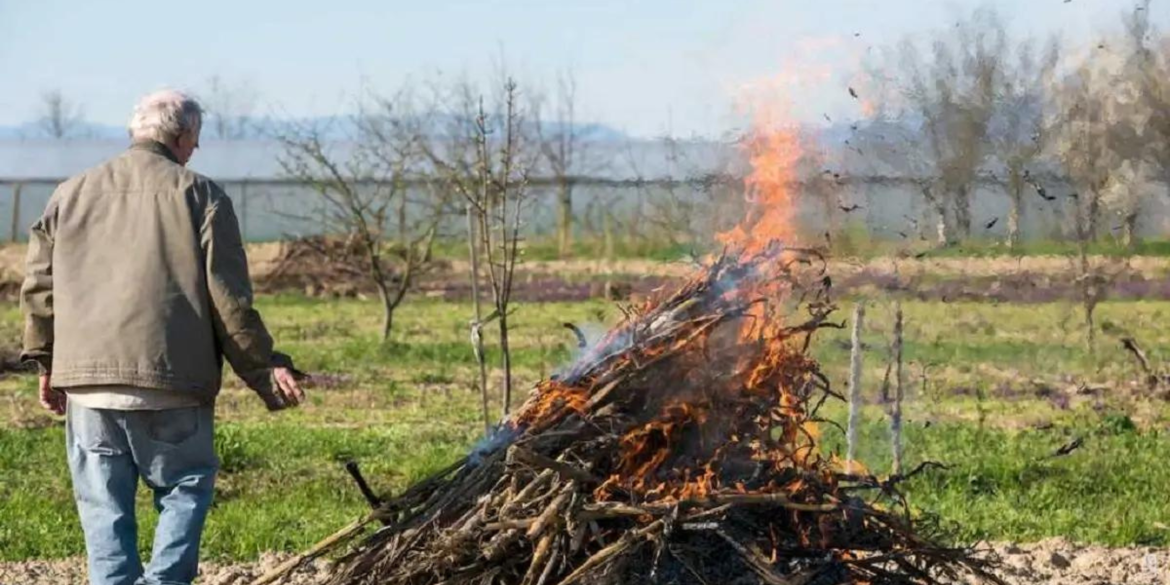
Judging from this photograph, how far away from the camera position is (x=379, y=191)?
23.0m

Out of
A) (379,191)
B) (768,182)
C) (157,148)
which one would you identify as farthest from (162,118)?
(379,191)

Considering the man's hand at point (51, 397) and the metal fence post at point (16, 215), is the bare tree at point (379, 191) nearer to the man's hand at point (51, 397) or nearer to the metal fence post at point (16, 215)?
the metal fence post at point (16, 215)

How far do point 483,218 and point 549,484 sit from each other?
5459 mm

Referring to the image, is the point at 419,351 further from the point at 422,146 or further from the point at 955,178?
the point at 955,178

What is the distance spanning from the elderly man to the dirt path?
133 centimetres

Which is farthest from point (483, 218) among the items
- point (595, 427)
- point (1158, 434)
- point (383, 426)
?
point (595, 427)

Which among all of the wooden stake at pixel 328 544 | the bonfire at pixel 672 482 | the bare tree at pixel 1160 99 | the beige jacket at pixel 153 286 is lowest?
the wooden stake at pixel 328 544

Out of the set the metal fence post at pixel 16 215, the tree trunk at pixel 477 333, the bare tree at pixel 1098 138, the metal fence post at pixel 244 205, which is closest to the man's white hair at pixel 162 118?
the tree trunk at pixel 477 333

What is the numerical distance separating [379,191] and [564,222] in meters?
8.19

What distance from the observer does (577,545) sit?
490cm

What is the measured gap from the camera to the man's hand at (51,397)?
550 cm

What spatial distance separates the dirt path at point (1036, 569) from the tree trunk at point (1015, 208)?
4.83 feet

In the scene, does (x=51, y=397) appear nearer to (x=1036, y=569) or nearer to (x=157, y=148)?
(x=157, y=148)

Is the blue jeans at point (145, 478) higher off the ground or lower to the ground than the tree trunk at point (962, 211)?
lower
